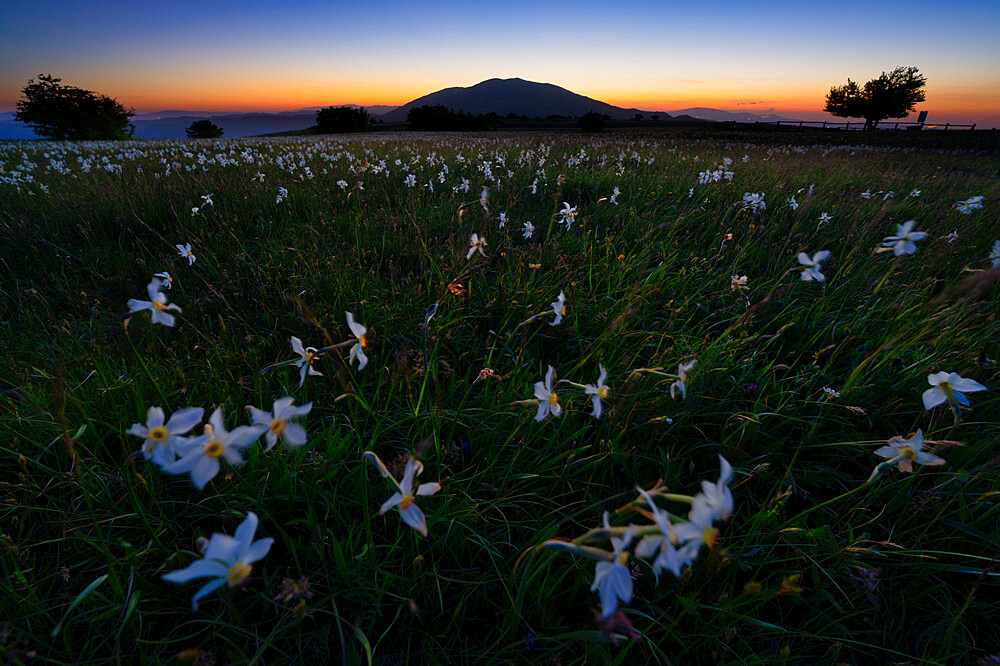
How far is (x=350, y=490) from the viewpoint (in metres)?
1.60

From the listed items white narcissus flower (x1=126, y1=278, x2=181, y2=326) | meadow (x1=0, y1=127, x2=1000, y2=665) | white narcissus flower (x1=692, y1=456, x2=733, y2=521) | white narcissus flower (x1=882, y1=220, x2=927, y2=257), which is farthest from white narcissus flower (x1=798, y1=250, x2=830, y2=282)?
white narcissus flower (x1=126, y1=278, x2=181, y2=326)

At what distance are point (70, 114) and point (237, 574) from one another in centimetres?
7071

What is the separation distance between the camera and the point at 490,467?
154 cm

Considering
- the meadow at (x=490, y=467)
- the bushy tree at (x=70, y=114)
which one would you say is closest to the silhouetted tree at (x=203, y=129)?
the bushy tree at (x=70, y=114)

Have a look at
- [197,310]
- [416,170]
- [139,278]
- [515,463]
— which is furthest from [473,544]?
A: [416,170]

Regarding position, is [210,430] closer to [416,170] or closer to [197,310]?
[197,310]

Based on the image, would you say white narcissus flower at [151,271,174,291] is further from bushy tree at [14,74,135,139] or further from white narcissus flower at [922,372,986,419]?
bushy tree at [14,74,135,139]

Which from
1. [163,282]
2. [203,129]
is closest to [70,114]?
[203,129]

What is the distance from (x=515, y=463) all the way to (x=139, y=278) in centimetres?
358

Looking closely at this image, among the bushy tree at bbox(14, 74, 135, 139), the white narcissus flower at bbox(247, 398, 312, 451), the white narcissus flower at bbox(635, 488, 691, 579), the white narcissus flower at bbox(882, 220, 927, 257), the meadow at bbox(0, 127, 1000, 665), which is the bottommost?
the meadow at bbox(0, 127, 1000, 665)

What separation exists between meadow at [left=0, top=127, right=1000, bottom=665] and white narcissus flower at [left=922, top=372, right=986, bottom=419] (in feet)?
0.05

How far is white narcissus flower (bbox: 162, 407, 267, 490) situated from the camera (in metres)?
0.83

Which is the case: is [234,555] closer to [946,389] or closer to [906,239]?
[946,389]

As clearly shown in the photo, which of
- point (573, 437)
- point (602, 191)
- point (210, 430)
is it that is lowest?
point (573, 437)
